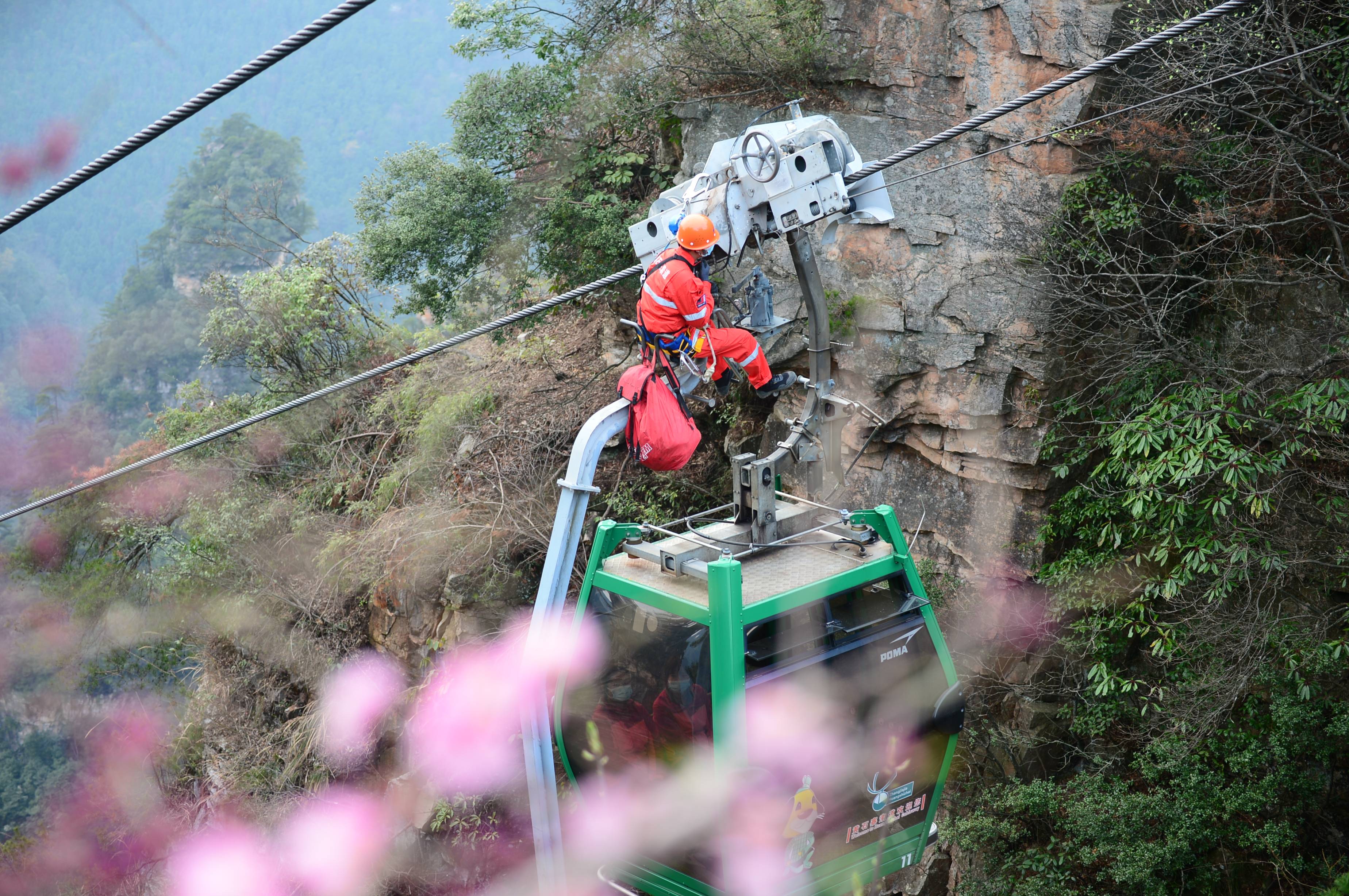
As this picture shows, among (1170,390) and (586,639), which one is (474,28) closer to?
(1170,390)

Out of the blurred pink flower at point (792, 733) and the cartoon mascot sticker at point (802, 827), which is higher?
the blurred pink flower at point (792, 733)

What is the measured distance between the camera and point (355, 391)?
13.1 meters

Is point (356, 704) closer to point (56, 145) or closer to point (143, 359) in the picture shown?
point (56, 145)

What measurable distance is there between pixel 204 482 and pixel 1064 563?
11.0m

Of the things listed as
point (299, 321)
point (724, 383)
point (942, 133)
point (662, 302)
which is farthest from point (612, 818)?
point (299, 321)

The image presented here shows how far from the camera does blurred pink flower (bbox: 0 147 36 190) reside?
11.3 metres

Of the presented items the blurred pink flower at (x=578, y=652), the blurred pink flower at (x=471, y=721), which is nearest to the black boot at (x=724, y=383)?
the blurred pink flower at (x=578, y=652)

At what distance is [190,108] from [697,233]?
1.91m

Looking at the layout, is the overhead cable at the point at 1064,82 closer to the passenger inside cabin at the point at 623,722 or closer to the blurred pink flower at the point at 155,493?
the passenger inside cabin at the point at 623,722

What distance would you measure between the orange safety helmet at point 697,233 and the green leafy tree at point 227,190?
14965mm

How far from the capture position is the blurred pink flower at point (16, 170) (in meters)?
11.3

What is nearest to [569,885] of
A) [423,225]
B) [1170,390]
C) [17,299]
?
[1170,390]

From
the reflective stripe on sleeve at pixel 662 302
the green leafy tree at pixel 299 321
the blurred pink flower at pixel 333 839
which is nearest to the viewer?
the reflective stripe on sleeve at pixel 662 302

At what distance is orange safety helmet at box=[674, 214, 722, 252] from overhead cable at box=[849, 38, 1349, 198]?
2.34 ft
